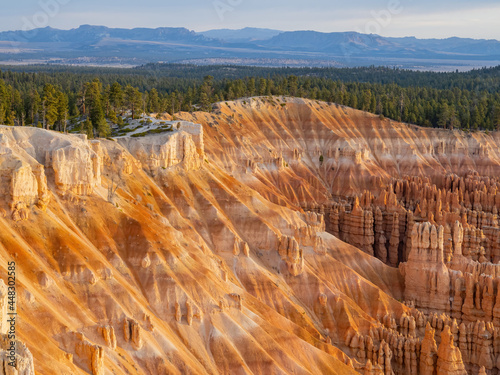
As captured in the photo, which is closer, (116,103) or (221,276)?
(221,276)

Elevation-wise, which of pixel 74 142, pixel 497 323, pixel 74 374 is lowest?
pixel 497 323

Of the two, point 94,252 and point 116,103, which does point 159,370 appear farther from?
point 116,103

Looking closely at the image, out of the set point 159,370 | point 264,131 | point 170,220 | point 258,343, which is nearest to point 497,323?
point 258,343

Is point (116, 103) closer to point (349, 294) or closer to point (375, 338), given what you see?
point (349, 294)

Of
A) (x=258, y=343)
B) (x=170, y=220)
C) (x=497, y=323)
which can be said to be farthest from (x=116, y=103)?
(x=497, y=323)

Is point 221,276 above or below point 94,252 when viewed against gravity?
below

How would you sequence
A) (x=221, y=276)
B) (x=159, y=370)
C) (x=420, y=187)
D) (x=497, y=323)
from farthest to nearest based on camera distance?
(x=420, y=187) → (x=497, y=323) → (x=221, y=276) → (x=159, y=370)

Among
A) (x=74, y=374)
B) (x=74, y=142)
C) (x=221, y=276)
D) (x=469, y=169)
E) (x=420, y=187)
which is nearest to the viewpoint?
(x=74, y=374)
